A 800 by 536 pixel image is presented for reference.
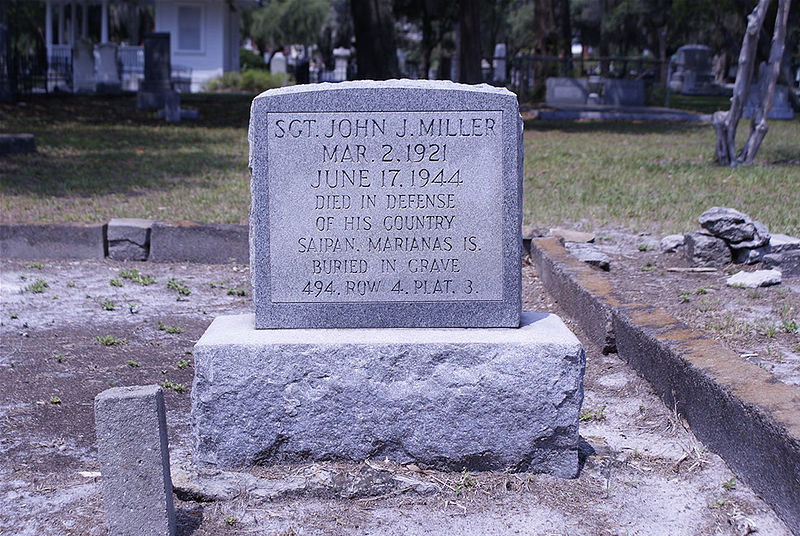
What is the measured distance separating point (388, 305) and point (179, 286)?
11.3ft

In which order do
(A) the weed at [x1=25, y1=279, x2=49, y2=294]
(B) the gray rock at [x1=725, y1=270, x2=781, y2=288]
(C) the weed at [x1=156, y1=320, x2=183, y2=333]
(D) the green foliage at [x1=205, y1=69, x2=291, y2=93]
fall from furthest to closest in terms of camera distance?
(D) the green foliage at [x1=205, y1=69, x2=291, y2=93]
(A) the weed at [x1=25, y1=279, x2=49, y2=294]
(B) the gray rock at [x1=725, y1=270, x2=781, y2=288]
(C) the weed at [x1=156, y1=320, x2=183, y2=333]

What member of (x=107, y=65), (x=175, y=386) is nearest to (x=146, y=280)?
(x=175, y=386)

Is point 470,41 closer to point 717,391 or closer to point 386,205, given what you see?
point 386,205

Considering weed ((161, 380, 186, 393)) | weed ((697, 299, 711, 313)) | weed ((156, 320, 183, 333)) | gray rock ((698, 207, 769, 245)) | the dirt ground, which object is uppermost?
gray rock ((698, 207, 769, 245))

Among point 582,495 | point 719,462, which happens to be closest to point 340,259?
point 582,495

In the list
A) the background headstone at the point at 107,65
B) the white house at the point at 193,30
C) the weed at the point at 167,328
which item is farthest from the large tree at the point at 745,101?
the white house at the point at 193,30

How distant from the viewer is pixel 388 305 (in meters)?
3.67

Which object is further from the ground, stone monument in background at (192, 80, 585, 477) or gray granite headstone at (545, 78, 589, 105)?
gray granite headstone at (545, 78, 589, 105)

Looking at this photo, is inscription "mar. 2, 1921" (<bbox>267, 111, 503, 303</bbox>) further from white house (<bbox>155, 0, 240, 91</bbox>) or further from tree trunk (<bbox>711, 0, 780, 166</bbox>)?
white house (<bbox>155, 0, 240, 91</bbox>)

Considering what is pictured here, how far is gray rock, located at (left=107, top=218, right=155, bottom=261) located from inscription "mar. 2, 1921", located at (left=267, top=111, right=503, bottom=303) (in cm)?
425

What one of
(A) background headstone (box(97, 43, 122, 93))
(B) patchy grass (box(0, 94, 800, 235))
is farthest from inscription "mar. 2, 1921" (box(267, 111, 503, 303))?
(A) background headstone (box(97, 43, 122, 93))

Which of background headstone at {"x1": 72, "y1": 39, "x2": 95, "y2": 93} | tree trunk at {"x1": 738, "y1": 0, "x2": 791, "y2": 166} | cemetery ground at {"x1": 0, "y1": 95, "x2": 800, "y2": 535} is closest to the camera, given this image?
cemetery ground at {"x1": 0, "y1": 95, "x2": 800, "y2": 535}

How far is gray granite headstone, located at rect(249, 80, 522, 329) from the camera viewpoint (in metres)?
3.56

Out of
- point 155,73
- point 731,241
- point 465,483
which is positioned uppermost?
point 155,73
